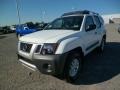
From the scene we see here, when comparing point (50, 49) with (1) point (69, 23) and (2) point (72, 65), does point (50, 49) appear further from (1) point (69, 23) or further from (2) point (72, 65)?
(1) point (69, 23)

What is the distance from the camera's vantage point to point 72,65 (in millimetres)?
4652

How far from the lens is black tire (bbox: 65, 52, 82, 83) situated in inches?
172

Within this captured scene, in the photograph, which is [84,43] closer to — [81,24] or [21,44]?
[81,24]

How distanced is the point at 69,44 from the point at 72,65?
68 centimetres

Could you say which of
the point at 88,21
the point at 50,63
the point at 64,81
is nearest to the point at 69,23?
the point at 88,21

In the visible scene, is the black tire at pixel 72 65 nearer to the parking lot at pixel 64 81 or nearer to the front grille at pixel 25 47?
the parking lot at pixel 64 81

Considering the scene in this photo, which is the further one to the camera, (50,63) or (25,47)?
(25,47)

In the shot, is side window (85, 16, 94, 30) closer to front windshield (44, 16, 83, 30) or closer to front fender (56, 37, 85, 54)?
front windshield (44, 16, 83, 30)

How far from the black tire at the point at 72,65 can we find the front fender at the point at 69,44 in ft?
0.75

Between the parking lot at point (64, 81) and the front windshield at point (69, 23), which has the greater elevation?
the front windshield at point (69, 23)

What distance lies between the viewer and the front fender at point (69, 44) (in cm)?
410

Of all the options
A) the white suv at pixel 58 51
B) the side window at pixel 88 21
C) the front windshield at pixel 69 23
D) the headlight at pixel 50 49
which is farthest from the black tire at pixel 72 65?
the side window at pixel 88 21

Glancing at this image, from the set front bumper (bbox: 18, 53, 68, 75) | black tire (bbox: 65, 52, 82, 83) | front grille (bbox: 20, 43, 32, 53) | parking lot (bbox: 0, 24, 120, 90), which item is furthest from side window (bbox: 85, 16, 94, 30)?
front grille (bbox: 20, 43, 32, 53)

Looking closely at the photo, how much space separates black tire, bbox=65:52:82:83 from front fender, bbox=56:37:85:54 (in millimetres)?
229
